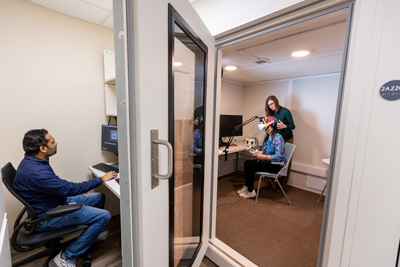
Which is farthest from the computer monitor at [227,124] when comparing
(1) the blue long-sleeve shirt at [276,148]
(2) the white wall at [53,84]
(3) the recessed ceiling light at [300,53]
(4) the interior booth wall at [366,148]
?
(4) the interior booth wall at [366,148]

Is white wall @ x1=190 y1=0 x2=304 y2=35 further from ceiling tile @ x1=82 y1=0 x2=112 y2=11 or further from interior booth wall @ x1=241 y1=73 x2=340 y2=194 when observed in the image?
interior booth wall @ x1=241 y1=73 x2=340 y2=194

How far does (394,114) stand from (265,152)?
1.89 metres

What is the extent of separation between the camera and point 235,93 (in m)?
3.62

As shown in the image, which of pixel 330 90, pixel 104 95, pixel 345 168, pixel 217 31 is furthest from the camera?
pixel 330 90

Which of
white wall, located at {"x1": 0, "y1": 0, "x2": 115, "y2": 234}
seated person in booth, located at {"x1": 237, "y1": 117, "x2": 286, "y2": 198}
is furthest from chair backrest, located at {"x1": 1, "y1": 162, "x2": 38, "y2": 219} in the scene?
seated person in booth, located at {"x1": 237, "y1": 117, "x2": 286, "y2": 198}

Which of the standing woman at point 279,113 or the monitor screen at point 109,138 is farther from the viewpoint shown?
the standing woman at point 279,113

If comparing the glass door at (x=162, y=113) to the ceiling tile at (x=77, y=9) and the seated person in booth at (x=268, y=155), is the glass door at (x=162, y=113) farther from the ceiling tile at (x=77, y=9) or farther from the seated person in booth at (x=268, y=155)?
the seated person in booth at (x=268, y=155)

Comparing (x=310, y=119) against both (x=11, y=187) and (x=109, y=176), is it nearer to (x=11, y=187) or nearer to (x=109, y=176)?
(x=109, y=176)

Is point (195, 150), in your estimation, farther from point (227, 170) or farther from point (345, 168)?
point (227, 170)

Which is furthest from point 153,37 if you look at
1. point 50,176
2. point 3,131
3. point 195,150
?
point 3,131

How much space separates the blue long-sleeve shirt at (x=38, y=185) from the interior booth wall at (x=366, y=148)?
1.79 meters

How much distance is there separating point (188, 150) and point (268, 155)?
5.15 feet

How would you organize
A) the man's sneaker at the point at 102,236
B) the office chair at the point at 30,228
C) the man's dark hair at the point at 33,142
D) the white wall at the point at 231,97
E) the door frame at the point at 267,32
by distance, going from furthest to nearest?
the white wall at the point at 231,97, the man's sneaker at the point at 102,236, the man's dark hair at the point at 33,142, the office chair at the point at 30,228, the door frame at the point at 267,32

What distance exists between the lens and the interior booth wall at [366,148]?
0.68m
